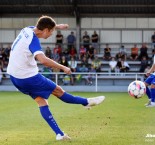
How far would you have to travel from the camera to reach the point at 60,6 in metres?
36.4

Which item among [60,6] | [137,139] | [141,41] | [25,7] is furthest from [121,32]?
[137,139]

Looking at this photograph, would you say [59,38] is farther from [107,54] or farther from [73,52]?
[107,54]

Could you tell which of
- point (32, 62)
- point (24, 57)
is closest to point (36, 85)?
point (32, 62)

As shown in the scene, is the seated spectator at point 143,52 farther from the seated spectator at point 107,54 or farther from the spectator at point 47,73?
the spectator at point 47,73

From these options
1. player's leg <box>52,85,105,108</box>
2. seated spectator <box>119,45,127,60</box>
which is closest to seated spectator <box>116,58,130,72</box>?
seated spectator <box>119,45,127,60</box>

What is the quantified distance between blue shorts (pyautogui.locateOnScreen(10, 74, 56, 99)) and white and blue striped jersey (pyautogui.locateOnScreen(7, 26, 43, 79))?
0.09 metres

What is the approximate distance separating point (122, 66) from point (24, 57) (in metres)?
24.3

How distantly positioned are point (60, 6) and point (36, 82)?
2826 centimetres

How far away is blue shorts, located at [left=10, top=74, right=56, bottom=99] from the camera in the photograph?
8.58 meters

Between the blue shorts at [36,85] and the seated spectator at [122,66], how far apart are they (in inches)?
937

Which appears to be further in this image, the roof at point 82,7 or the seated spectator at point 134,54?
the roof at point 82,7

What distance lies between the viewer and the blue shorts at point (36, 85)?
8.58 m

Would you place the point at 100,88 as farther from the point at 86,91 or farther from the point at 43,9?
the point at 43,9

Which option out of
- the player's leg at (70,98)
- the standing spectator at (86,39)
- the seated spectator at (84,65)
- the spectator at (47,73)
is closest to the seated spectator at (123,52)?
the standing spectator at (86,39)
